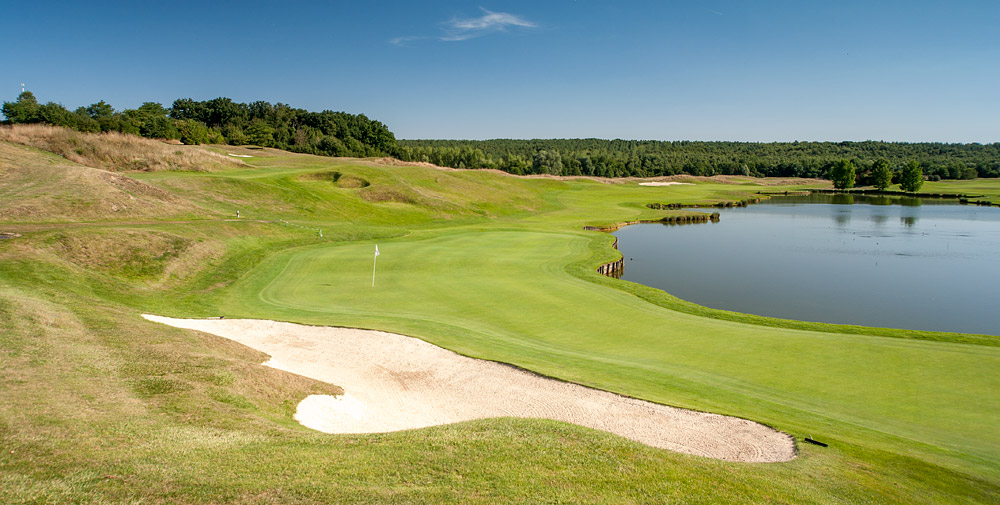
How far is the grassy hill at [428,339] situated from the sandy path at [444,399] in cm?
67

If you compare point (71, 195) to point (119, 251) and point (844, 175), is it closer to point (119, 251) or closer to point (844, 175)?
point (119, 251)

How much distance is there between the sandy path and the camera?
380 inches

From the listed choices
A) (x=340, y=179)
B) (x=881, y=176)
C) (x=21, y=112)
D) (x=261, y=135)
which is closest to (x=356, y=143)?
(x=261, y=135)

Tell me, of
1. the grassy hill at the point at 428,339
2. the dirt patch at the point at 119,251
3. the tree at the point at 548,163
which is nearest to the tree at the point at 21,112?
the grassy hill at the point at 428,339

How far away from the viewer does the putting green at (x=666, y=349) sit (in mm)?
10742

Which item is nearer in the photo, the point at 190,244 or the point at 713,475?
the point at 713,475

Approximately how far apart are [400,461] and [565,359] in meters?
7.72

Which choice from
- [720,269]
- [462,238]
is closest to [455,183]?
[462,238]

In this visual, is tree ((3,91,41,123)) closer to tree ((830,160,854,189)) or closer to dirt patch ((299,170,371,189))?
dirt patch ((299,170,371,189))

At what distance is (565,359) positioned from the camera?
1421cm

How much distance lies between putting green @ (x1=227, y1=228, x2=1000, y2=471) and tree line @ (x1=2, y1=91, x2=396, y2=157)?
62.2 meters

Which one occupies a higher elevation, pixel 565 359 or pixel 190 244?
pixel 190 244

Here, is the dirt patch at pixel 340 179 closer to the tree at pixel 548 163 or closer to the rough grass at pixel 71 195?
the rough grass at pixel 71 195

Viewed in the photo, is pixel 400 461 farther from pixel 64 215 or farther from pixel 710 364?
pixel 64 215
